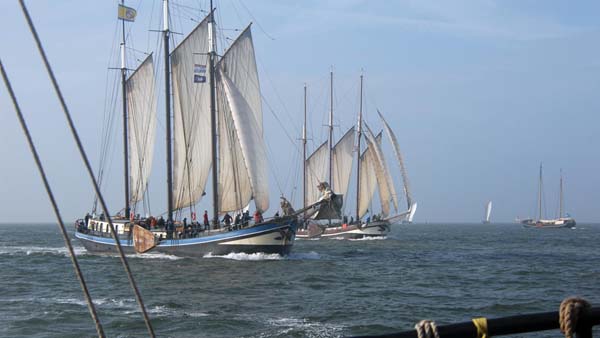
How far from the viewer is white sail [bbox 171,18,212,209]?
49.9m

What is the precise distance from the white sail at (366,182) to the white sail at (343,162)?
1.49m

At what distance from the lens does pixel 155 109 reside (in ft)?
183

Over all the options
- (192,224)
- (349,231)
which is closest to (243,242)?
(192,224)

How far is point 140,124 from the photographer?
5566 centimetres

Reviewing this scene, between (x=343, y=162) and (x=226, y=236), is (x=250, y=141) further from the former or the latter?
(x=343, y=162)

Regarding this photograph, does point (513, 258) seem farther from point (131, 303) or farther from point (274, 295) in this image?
point (131, 303)

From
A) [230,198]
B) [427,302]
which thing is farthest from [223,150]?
[427,302]

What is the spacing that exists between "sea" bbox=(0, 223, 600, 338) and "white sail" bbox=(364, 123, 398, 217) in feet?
115

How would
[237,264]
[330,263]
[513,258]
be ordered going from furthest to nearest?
[513,258], [330,263], [237,264]

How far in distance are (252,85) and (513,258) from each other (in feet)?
69.2

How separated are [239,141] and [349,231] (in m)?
36.7

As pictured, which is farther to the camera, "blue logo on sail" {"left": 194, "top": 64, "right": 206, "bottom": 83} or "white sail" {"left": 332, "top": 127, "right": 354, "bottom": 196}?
"white sail" {"left": 332, "top": 127, "right": 354, "bottom": 196}

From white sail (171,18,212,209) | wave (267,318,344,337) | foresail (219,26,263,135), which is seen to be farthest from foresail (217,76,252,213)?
wave (267,318,344,337)

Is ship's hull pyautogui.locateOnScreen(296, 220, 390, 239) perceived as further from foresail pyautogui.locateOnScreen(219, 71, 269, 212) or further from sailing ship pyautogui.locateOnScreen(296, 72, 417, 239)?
foresail pyautogui.locateOnScreen(219, 71, 269, 212)
